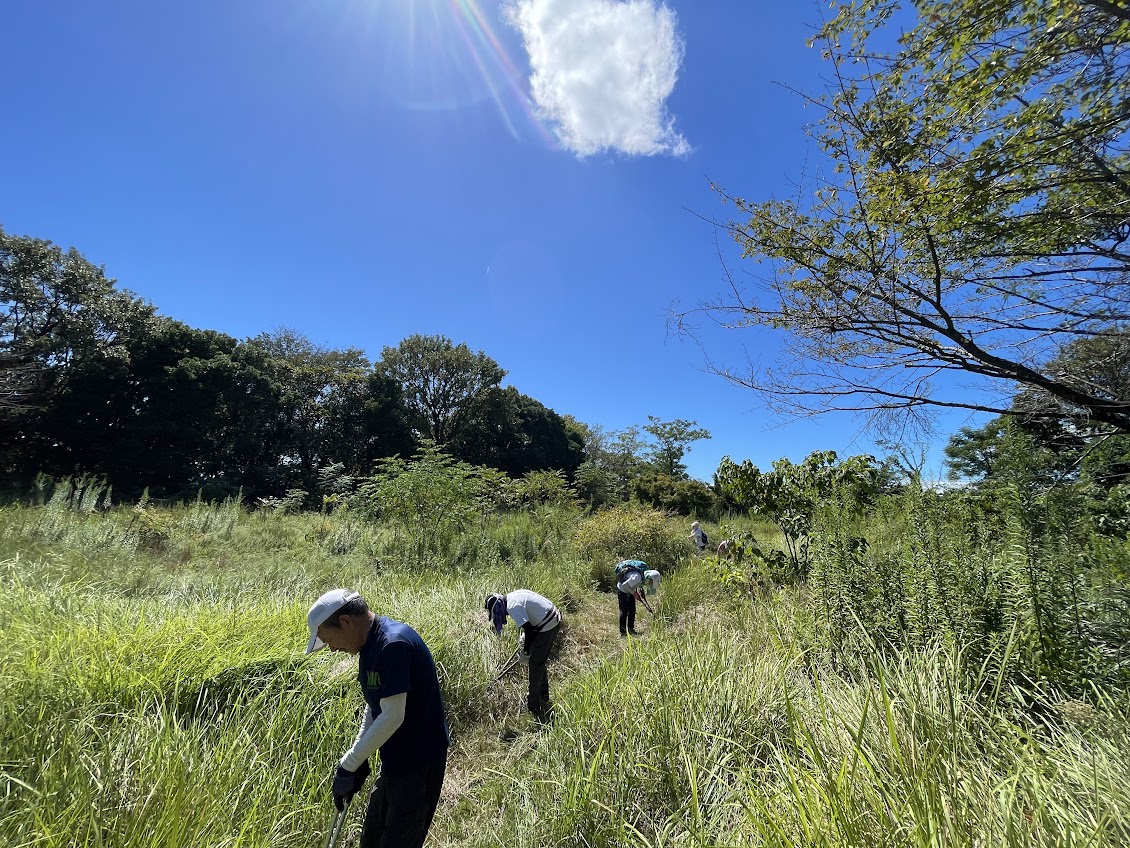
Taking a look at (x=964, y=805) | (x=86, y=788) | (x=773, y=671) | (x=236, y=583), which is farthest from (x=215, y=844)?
(x=236, y=583)

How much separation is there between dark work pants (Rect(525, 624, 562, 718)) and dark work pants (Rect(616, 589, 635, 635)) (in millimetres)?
1803

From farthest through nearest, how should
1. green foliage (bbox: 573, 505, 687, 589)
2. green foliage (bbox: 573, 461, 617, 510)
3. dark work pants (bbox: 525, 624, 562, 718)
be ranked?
green foliage (bbox: 573, 461, 617, 510) → green foliage (bbox: 573, 505, 687, 589) → dark work pants (bbox: 525, 624, 562, 718)

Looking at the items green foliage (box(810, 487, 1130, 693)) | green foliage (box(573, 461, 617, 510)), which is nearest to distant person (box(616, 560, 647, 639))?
green foliage (box(810, 487, 1130, 693))

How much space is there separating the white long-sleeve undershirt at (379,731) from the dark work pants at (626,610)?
14.0 ft

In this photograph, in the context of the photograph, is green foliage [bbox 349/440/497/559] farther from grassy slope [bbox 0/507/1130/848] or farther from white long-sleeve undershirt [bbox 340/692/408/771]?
white long-sleeve undershirt [bbox 340/692/408/771]

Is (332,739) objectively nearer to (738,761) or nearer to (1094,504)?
(738,761)

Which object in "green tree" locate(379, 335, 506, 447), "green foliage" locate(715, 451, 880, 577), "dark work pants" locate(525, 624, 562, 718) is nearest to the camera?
"dark work pants" locate(525, 624, 562, 718)

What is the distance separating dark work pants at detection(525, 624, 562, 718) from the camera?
4.21 meters

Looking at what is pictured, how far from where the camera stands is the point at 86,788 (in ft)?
6.00

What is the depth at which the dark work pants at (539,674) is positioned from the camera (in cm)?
421

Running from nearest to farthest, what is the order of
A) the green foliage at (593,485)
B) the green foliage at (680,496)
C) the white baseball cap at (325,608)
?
the white baseball cap at (325,608) < the green foliage at (680,496) < the green foliage at (593,485)

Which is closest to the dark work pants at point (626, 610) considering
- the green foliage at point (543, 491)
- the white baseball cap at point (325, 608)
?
the white baseball cap at point (325, 608)

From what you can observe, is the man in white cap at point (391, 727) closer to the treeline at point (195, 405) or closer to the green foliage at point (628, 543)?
the green foliage at point (628, 543)

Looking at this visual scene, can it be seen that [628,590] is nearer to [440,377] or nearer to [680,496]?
[680,496]
